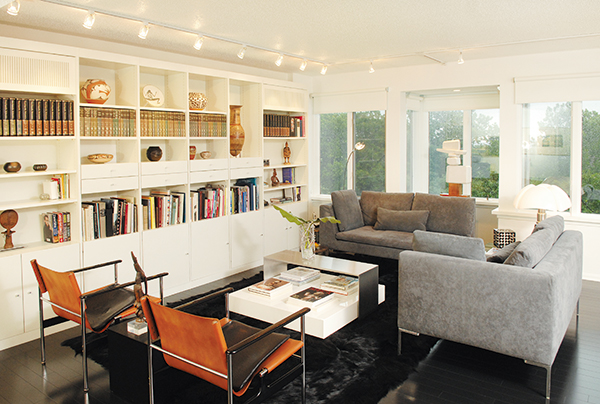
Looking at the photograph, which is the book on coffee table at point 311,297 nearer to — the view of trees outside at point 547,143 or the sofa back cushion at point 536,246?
the sofa back cushion at point 536,246

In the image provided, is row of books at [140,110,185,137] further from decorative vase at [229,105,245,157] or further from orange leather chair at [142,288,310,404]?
orange leather chair at [142,288,310,404]

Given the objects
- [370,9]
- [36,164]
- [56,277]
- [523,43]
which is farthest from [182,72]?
[523,43]

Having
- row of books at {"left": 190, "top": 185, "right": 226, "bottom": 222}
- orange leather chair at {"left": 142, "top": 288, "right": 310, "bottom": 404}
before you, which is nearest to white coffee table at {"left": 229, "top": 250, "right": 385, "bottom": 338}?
orange leather chair at {"left": 142, "top": 288, "right": 310, "bottom": 404}

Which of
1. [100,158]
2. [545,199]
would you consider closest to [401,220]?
[545,199]

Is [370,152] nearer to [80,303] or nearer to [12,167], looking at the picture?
[12,167]

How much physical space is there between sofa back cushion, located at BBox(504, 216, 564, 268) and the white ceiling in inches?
69.8

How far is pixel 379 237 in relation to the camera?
232 inches

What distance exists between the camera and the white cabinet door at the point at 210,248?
17.7 ft

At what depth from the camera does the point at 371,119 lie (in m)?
7.25

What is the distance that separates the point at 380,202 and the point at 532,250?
3.42 metres

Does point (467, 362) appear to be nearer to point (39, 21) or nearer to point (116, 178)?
point (116, 178)

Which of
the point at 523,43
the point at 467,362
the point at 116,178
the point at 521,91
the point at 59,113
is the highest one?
the point at 523,43

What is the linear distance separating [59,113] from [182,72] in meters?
1.46

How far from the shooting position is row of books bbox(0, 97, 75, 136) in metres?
3.84
